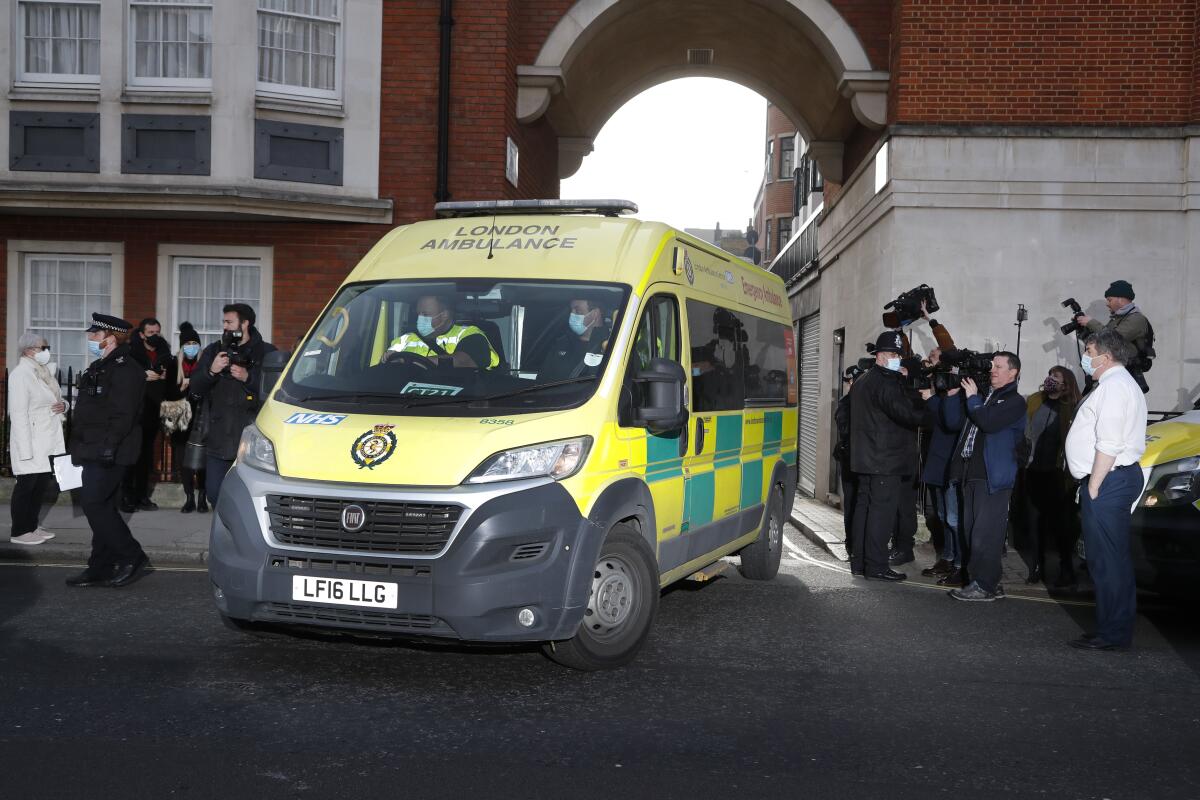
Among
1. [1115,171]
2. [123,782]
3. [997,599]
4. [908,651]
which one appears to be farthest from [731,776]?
[1115,171]

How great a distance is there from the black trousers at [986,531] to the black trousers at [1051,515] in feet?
4.16

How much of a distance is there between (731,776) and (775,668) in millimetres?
1912

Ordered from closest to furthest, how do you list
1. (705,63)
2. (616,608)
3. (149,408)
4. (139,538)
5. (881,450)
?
(616,608)
(881,450)
(139,538)
(149,408)
(705,63)

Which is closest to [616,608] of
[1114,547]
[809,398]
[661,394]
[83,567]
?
[661,394]

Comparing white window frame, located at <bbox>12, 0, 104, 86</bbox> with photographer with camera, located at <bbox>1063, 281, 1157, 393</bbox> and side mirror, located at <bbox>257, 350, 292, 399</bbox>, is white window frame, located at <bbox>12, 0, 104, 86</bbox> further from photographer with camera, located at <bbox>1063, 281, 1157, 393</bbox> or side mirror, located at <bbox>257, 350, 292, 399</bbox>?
photographer with camera, located at <bbox>1063, 281, 1157, 393</bbox>

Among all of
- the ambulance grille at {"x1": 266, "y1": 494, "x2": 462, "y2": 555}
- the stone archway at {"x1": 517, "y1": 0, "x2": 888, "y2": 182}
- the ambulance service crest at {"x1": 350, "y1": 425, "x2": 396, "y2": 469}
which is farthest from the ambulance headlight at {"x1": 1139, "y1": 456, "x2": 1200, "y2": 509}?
the stone archway at {"x1": 517, "y1": 0, "x2": 888, "y2": 182}

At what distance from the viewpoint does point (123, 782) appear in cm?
435

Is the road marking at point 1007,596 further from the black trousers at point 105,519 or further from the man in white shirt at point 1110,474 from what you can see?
the black trousers at point 105,519

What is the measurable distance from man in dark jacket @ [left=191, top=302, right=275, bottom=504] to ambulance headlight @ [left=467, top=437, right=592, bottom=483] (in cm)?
466

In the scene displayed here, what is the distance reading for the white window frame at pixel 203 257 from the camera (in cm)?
1414

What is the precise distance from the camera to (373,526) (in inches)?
222

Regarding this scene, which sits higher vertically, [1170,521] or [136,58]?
[136,58]

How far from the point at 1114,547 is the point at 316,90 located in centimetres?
1043

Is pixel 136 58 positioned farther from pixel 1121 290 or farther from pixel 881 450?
pixel 1121 290
